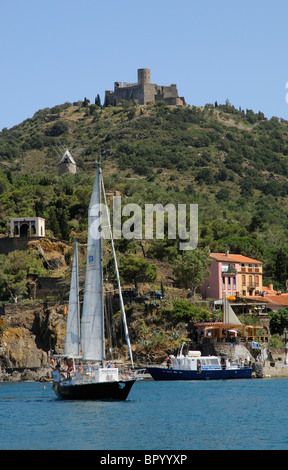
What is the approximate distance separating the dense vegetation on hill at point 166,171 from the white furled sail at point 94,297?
4061cm

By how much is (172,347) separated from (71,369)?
79.4 ft

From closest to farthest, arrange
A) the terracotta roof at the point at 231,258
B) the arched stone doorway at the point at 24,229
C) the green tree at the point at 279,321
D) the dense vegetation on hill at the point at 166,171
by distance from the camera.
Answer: the green tree at the point at 279,321, the terracotta roof at the point at 231,258, the arched stone doorway at the point at 24,229, the dense vegetation on hill at the point at 166,171

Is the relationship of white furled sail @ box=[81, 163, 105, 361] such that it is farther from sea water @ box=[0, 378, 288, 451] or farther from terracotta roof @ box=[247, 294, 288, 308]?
terracotta roof @ box=[247, 294, 288, 308]

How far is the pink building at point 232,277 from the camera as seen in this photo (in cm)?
8788

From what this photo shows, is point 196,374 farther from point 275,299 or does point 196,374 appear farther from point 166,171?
point 166,171

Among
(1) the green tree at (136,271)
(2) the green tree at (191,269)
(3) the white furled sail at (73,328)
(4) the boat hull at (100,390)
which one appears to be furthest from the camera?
(2) the green tree at (191,269)

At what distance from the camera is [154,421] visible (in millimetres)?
40344

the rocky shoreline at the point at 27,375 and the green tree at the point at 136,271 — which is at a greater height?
the green tree at the point at 136,271

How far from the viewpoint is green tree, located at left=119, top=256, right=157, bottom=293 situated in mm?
78438

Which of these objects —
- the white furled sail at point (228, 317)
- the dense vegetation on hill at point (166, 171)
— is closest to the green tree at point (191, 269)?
the dense vegetation on hill at point (166, 171)

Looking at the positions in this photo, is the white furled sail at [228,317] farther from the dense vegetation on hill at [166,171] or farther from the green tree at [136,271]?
the dense vegetation on hill at [166,171]

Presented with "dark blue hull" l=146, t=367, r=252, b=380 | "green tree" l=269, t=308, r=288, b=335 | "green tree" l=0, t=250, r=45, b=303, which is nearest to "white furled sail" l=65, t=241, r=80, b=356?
"dark blue hull" l=146, t=367, r=252, b=380

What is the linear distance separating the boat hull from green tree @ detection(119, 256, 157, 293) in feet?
98.6
